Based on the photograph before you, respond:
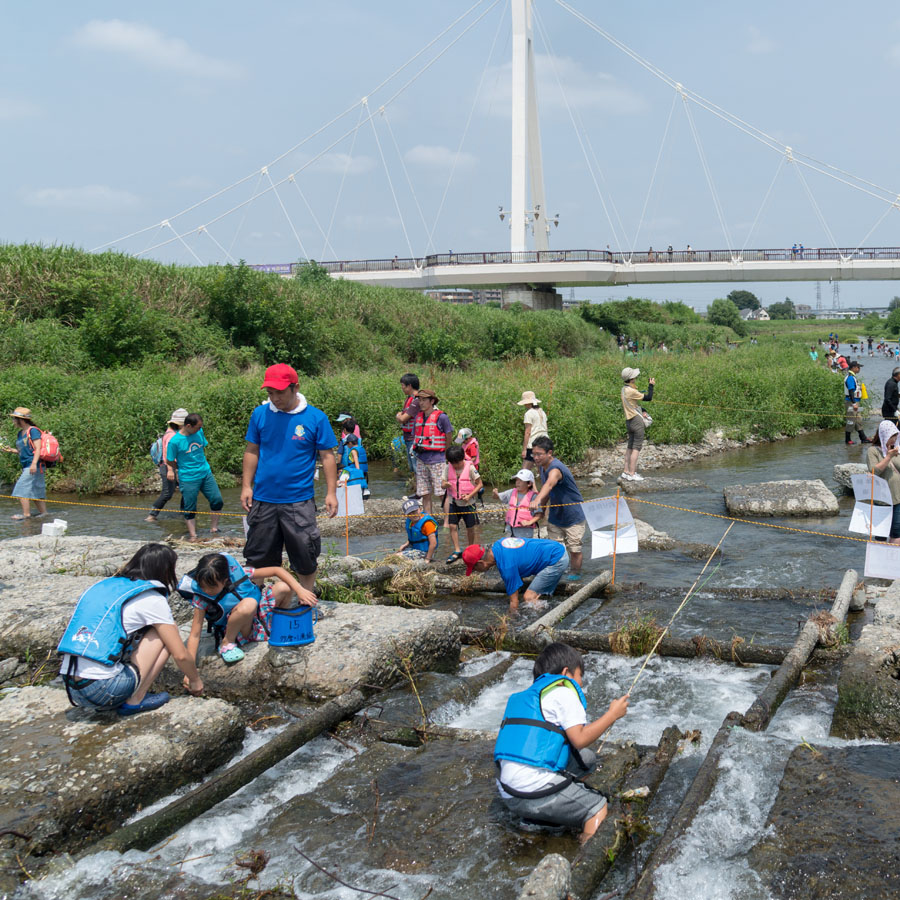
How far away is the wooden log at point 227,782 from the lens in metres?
3.87

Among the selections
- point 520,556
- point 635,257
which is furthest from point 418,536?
point 635,257

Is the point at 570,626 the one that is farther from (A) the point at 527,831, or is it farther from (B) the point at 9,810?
(B) the point at 9,810

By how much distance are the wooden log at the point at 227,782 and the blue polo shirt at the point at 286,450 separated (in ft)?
4.65

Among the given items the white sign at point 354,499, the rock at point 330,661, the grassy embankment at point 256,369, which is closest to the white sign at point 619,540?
the rock at point 330,661

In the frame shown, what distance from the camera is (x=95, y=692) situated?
4703mm

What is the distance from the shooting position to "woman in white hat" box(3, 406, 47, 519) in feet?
39.1

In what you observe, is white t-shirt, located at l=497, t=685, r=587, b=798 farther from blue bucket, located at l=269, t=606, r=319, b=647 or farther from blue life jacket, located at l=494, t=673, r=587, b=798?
→ blue bucket, located at l=269, t=606, r=319, b=647

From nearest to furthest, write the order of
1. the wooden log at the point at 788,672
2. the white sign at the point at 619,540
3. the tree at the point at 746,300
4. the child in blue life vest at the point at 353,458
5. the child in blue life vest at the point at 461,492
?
the wooden log at the point at 788,672 → the white sign at the point at 619,540 → the child in blue life vest at the point at 461,492 → the child in blue life vest at the point at 353,458 → the tree at the point at 746,300

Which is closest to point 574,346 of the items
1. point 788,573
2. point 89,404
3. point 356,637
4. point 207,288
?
Answer: point 207,288

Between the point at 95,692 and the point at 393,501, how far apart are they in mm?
8885

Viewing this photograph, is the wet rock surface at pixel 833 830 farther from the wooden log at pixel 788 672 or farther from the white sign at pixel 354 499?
the white sign at pixel 354 499

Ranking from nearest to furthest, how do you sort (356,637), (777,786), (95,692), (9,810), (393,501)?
(9,810), (777,786), (95,692), (356,637), (393,501)

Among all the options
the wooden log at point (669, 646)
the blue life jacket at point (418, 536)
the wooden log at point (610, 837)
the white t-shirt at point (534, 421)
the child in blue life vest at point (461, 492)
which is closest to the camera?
the wooden log at point (610, 837)

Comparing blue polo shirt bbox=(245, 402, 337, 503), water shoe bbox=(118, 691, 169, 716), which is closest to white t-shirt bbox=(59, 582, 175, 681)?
water shoe bbox=(118, 691, 169, 716)
